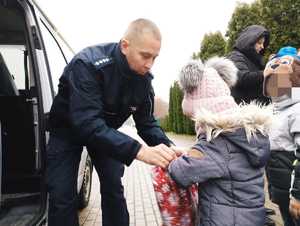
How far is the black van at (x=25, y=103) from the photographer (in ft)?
10.7

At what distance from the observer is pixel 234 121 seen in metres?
2.36

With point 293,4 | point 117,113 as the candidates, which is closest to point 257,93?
point 117,113

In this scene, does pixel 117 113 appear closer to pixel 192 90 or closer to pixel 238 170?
pixel 192 90

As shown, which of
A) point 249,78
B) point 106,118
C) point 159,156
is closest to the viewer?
point 159,156

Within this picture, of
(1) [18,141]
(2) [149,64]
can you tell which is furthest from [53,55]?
(2) [149,64]

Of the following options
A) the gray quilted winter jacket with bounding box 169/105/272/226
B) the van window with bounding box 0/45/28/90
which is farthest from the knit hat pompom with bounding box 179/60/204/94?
the van window with bounding box 0/45/28/90

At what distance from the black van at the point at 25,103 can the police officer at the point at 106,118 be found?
22cm

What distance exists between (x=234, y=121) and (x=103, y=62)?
0.94m

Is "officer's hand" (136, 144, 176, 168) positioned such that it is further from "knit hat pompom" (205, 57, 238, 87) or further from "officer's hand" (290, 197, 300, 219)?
"officer's hand" (290, 197, 300, 219)

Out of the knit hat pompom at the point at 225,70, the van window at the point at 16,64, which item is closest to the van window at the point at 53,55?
the van window at the point at 16,64

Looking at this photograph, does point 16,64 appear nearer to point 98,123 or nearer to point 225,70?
point 98,123

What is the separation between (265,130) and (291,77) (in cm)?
57

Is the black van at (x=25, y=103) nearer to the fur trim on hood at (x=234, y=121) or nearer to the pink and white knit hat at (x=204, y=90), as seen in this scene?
the pink and white knit hat at (x=204, y=90)

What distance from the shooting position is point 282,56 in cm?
313
